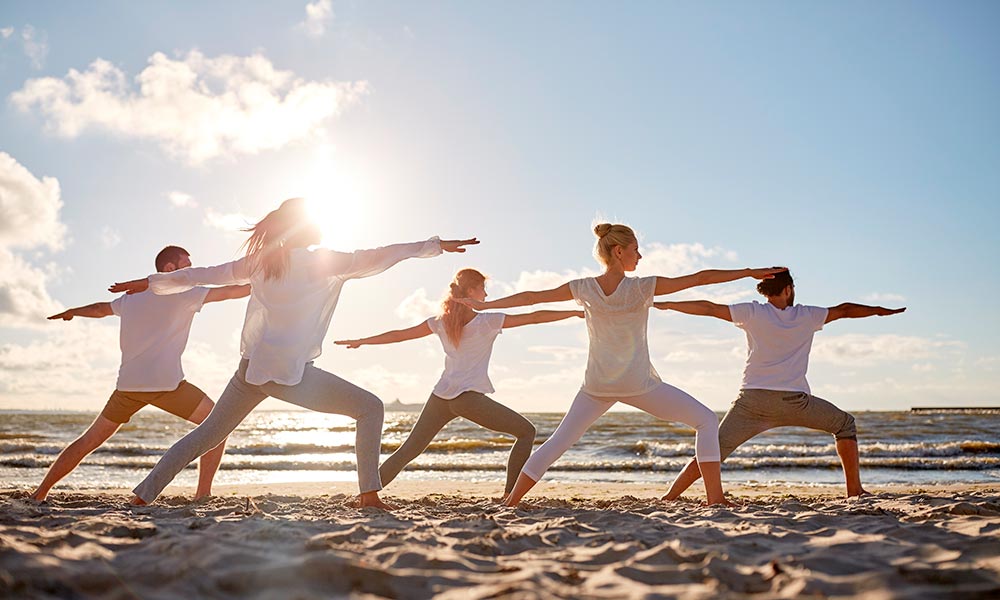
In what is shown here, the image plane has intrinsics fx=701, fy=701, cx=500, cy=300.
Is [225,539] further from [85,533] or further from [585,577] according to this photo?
[585,577]

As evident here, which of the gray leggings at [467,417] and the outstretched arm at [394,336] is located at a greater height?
the outstretched arm at [394,336]

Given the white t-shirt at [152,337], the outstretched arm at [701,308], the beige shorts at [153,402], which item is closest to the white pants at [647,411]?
the outstretched arm at [701,308]

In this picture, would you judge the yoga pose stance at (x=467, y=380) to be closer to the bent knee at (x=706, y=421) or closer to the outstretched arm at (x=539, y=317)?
the outstretched arm at (x=539, y=317)

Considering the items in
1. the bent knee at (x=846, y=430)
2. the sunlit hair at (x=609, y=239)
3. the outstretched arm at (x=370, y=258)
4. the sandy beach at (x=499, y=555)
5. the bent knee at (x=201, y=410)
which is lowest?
the sandy beach at (x=499, y=555)

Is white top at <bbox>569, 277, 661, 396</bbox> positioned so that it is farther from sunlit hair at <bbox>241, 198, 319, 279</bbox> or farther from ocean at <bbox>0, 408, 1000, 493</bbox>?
ocean at <bbox>0, 408, 1000, 493</bbox>

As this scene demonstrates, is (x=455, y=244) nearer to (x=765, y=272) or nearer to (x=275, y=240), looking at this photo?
(x=275, y=240)

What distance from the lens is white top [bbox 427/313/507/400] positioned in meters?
5.97

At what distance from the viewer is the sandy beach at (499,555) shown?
2.60 meters

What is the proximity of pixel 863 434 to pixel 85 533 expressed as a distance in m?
24.5

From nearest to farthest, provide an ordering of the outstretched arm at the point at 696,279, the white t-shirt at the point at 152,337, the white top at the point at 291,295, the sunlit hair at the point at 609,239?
1. the white top at the point at 291,295
2. the outstretched arm at the point at 696,279
3. the sunlit hair at the point at 609,239
4. the white t-shirt at the point at 152,337

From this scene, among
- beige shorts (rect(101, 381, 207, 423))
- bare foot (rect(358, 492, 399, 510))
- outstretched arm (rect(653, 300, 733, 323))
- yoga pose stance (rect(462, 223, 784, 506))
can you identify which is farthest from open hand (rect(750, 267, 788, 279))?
beige shorts (rect(101, 381, 207, 423))

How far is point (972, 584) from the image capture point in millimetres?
2633

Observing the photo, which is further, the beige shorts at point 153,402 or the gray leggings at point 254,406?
the beige shorts at point 153,402

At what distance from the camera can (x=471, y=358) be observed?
6.03 meters
